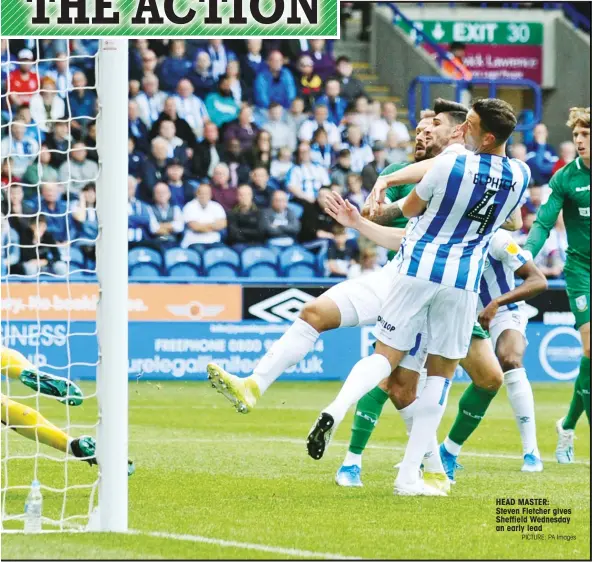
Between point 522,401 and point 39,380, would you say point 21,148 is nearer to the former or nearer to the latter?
point 522,401

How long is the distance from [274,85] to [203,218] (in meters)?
2.86

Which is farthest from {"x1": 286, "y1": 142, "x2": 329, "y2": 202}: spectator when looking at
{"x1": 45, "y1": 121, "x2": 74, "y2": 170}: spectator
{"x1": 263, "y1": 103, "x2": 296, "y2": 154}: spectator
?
{"x1": 45, "y1": 121, "x2": 74, "y2": 170}: spectator

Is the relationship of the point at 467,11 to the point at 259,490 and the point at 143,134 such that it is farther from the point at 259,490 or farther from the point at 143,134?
the point at 259,490

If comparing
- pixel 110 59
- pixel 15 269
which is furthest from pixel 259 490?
pixel 15 269

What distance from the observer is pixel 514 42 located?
2219cm

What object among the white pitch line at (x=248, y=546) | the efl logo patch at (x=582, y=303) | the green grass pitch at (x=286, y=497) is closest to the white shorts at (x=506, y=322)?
the efl logo patch at (x=582, y=303)

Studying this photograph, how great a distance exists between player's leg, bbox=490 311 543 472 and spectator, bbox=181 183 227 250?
704 centimetres

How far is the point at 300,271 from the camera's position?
15.0 m

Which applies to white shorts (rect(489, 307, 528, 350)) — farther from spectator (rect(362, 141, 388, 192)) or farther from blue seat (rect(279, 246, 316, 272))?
spectator (rect(362, 141, 388, 192))

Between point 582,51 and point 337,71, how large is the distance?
6.08m

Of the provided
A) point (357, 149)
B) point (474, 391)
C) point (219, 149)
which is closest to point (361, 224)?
point (474, 391)

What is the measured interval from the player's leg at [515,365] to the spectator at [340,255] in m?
6.66

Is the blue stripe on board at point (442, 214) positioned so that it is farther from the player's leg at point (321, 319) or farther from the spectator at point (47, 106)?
the spectator at point (47, 106)

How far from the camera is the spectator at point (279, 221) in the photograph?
1531 cm
